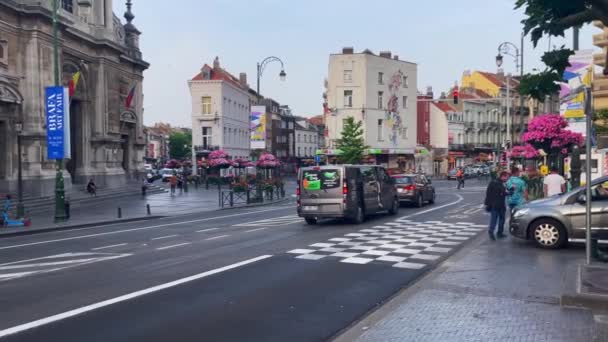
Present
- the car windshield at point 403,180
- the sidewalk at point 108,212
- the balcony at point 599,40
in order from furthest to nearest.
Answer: the balcony at point 599,40 < the car windshield at point 403,180 < the sidewalk at point 108,212

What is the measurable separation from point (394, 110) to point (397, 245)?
54.3 m

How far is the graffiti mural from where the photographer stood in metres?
65.2

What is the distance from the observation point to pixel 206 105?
68188mm

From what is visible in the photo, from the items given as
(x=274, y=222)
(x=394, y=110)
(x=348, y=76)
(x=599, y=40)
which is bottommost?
(x=274, y=222)

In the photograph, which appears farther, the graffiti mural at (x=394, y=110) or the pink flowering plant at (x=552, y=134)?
the graffiti mural at (x=394, y=110)

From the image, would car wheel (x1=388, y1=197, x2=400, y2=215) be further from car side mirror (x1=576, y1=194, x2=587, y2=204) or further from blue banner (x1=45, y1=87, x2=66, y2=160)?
blue banner (x1=45, y1=87, x2=66, y2=160)

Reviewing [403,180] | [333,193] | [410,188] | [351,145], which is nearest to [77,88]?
[403,180]

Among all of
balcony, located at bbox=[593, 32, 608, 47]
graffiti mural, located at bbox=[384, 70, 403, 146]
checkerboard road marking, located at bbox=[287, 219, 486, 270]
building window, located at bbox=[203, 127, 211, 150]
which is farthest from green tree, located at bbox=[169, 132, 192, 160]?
checkerboard road marking, located at bbox=[287, 219, 486, 270]

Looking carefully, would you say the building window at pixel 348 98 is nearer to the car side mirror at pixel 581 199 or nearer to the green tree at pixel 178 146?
the car side mirror at pixel 581 199

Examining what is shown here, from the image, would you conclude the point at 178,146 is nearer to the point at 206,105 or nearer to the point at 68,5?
the point at 206,105

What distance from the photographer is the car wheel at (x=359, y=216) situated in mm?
17984

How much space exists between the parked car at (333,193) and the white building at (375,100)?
4459cm

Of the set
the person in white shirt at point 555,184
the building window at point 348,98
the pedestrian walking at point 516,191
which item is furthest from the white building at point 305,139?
the person in white shirt at point 555,184

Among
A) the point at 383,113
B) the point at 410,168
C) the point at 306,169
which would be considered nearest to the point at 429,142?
the point at 410,168
